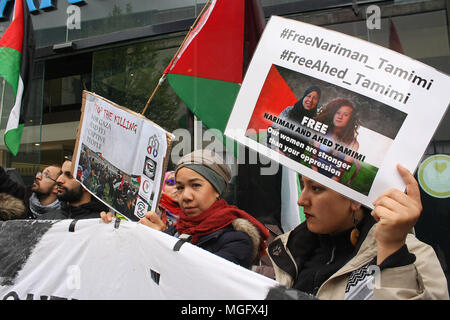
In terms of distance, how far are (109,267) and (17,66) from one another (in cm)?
337

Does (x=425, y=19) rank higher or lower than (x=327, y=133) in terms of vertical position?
higher

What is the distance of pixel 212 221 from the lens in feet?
6.93

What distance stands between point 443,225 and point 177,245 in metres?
3.72

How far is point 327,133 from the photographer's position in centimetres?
143

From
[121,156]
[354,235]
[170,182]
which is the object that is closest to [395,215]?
[354,235]

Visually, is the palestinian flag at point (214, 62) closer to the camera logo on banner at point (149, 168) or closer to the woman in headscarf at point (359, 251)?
the camera logo on banner at point (149, 168)

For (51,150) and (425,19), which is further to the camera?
(51,150)

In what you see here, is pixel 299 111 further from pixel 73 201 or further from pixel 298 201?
pixel 73 201

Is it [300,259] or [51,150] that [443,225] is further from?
[51,150]

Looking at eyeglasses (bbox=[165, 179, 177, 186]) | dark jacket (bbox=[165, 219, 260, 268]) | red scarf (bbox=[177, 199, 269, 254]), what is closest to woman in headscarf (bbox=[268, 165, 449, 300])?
dark jacket (bbox=[165, 219, 260, 268])

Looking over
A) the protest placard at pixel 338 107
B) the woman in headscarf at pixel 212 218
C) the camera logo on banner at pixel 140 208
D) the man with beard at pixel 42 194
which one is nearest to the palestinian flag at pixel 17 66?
the man with beard at pixel 42 194

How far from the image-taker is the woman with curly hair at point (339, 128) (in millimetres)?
1396

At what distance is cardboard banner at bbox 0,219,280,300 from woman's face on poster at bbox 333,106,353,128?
2.00 ft
